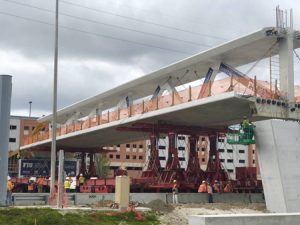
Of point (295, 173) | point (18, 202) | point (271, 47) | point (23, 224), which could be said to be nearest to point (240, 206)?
point (295, 173)

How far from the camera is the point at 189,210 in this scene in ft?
86.8

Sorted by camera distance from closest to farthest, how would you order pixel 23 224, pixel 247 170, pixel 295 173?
pixel 23 224 < pixel 295 173 < pixel 247 170

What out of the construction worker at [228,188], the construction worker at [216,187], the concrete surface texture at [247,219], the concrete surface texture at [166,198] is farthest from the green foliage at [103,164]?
the concrete surface texture at [247,219]

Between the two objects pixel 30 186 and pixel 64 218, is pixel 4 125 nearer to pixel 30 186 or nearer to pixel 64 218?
pixel 64 218

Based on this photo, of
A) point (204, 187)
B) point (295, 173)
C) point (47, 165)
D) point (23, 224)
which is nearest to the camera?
point (23, 224)

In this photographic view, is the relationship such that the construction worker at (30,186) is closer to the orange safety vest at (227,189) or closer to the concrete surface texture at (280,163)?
the orange safety vest at (227,189)

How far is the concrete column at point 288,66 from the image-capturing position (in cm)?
2867

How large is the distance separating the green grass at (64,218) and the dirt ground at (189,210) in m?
1.46

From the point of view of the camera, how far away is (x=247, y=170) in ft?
122

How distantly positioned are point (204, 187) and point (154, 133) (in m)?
7.54

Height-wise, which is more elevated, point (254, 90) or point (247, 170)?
point (254, 90)

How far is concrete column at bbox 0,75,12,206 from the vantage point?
2177 centimetres

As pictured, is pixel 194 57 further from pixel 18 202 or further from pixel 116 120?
pixel 18 202

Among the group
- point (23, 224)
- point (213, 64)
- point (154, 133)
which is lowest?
point (23, 224)
